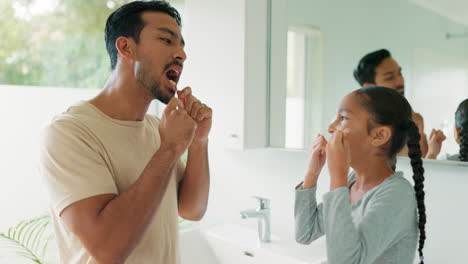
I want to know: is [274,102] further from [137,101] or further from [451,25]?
[137,101]

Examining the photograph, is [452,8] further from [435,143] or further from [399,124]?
[399,124]

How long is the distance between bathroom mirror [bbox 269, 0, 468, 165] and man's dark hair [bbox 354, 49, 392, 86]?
2 cm

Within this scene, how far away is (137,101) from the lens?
0.99m

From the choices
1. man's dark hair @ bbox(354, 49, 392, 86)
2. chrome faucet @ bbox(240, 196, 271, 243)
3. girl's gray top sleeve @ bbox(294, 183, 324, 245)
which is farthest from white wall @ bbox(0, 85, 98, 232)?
man's dark hair @ bbox(354, 49, 392, 86)

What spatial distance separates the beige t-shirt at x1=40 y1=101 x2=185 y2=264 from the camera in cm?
79

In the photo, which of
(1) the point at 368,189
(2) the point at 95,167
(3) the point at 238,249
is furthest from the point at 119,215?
(3) the point at 238,249

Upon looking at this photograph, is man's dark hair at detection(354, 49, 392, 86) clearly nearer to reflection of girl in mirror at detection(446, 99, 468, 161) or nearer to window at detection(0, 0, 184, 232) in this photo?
reflection of girl in mirror at detection(446, 99, 468, 161)

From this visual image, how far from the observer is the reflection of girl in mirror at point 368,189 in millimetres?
768

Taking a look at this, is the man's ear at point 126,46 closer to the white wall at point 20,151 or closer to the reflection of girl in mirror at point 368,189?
the reflection of girl in mirror at point 368,189

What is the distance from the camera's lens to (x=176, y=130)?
855 millimetres

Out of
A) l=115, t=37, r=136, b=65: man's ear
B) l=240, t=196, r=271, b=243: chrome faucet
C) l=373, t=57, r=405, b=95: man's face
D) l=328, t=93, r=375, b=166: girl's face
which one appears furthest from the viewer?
l=240, t=196, r=271, b=243: chrome faucet

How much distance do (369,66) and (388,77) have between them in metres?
0.08

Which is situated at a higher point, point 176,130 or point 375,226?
point 176,130

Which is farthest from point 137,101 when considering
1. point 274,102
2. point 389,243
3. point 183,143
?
point 274,102
